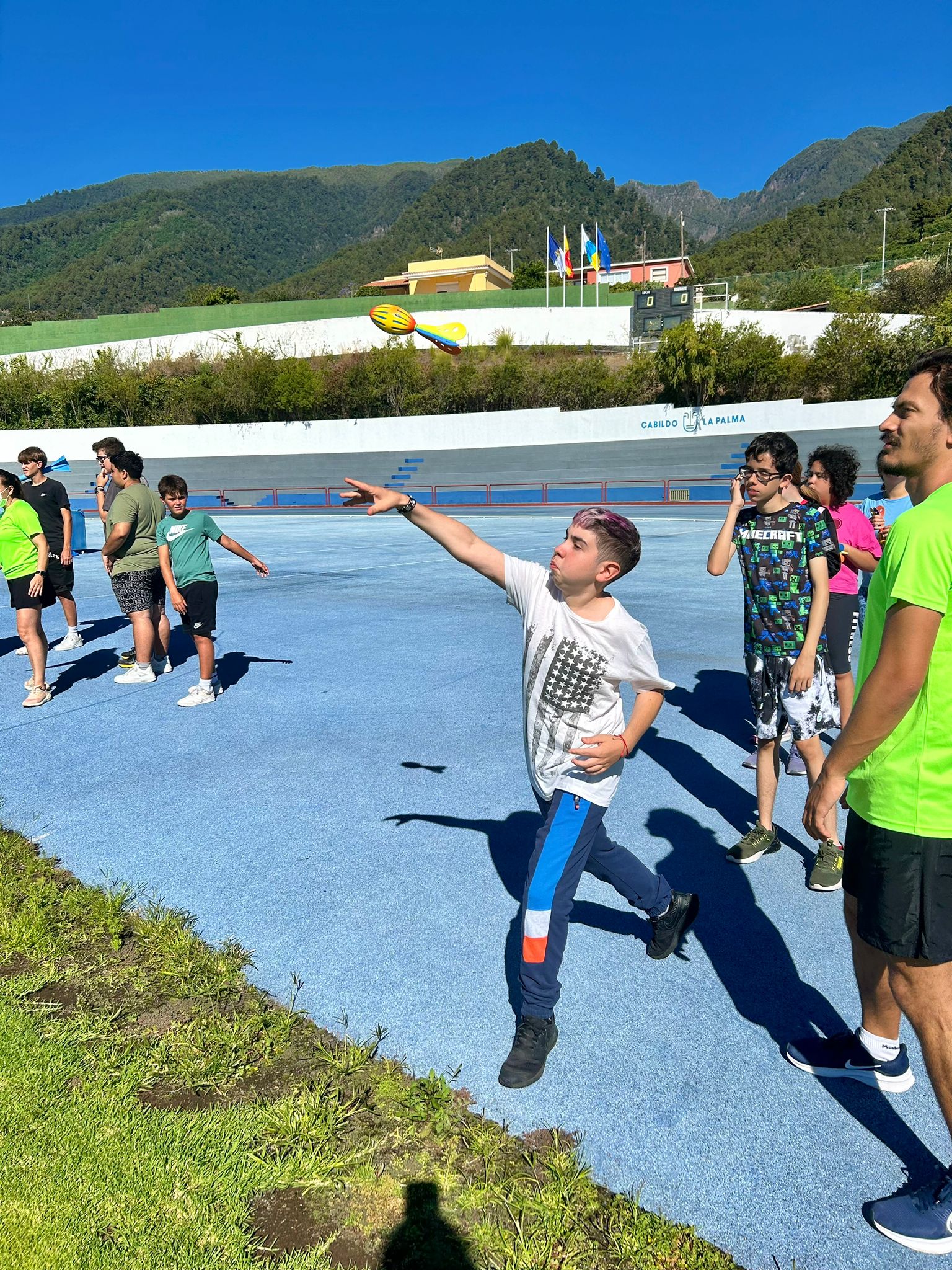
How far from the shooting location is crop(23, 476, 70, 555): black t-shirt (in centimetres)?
860

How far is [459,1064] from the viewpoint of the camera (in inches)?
110

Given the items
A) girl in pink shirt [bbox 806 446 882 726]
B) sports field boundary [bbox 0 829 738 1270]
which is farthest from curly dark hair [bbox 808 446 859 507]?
sports field boundary [bbox 0 829 738 1270]

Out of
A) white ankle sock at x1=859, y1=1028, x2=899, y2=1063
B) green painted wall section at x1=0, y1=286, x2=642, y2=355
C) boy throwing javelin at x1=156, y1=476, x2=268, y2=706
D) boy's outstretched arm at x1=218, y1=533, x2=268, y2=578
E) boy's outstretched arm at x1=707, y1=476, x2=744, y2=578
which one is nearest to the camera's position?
white ankle sock at x1=859, y1=1028, x2=899, y2=1063

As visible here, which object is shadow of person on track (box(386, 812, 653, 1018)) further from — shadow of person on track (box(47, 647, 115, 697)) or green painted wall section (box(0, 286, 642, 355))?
green painted wall section (box(0, 286, 642, 355))

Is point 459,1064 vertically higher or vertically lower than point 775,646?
lower

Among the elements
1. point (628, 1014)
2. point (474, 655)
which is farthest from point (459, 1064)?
point (474, 655)

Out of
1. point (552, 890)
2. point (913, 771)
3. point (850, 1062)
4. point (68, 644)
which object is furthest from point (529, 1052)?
point (68, 644)

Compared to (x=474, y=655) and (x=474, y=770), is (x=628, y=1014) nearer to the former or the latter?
(x=474, y=770)

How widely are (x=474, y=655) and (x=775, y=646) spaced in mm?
4677

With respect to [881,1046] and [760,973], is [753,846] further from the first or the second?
[881,1046]

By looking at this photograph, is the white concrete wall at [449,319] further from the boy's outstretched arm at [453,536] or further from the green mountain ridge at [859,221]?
the boy's outstretched arm at [453,536]

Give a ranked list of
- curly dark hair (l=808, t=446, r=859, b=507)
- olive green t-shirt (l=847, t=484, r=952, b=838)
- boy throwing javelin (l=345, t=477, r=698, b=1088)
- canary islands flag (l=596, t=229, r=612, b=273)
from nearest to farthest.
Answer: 1. olive green t-shirt (l=847, t=484, r=952, b=838)
2. boy throwing javelin (l=345, t=477, r=698, b=1088)
3. curly dark hair (l=808, t=446, r=859, b=507)
4. canary islands flag (l=596, t=229, r=612, b=273)

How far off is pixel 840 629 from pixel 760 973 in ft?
8.20

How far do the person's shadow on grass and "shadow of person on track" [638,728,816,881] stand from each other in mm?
2651
